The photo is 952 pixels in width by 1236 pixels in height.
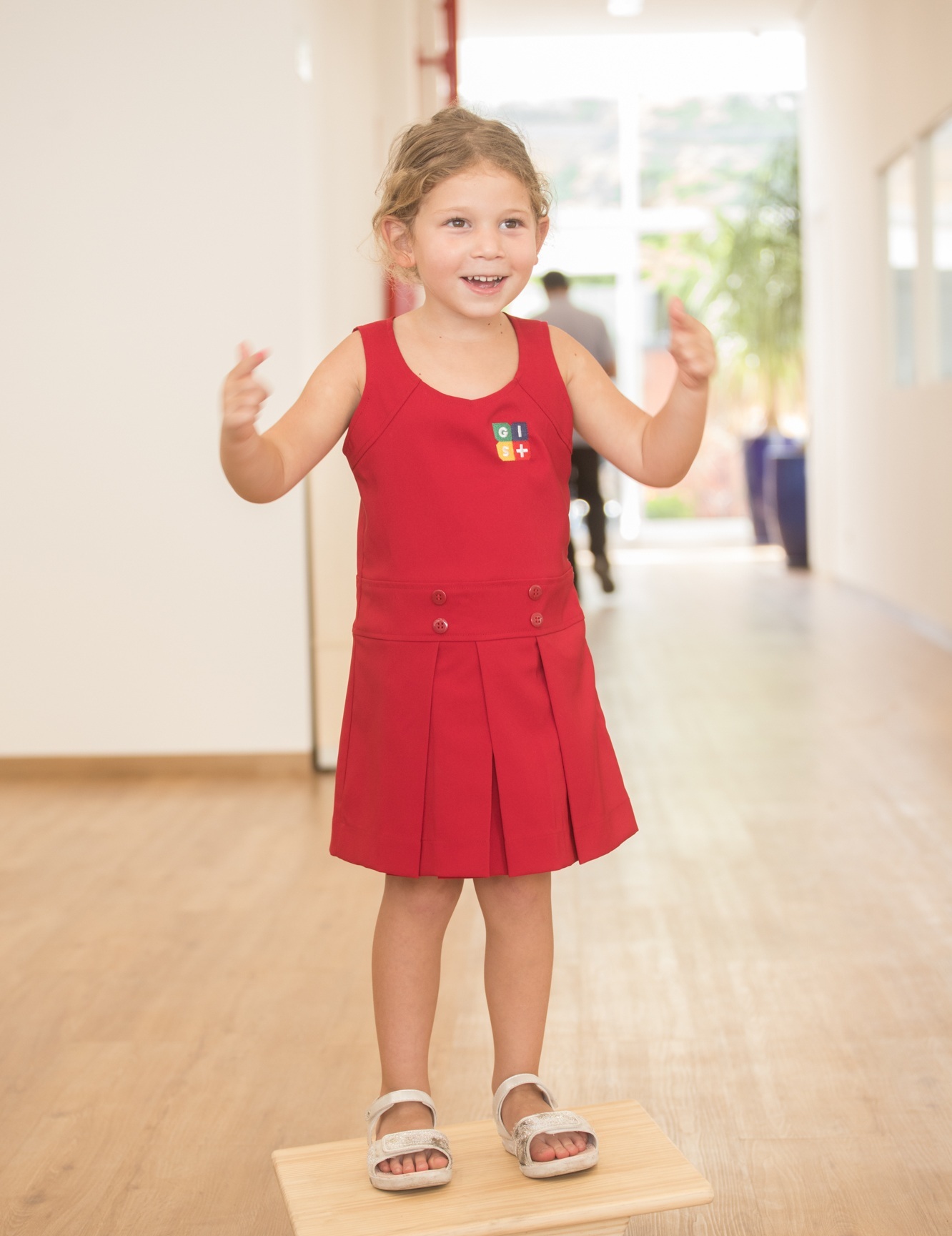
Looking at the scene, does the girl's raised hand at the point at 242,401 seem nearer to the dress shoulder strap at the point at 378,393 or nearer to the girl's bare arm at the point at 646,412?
the dress shoulder strap at the point at 378,393

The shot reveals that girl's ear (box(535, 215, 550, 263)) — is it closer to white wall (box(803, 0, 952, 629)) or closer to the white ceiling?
white wall (box(803, 0, 952, 629))

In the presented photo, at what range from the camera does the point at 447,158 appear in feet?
4.55

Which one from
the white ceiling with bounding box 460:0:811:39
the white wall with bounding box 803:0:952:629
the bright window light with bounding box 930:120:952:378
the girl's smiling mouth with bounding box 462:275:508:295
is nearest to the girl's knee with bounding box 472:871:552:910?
the girl's smiling mouth with bounding box 462:275:508:295

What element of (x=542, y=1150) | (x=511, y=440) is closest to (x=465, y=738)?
(x=511, y=440)

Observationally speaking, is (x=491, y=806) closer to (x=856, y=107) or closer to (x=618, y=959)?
(x=618, y=959)

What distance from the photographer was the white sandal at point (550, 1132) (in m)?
1.34

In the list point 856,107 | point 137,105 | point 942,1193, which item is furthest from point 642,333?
point 942,1193

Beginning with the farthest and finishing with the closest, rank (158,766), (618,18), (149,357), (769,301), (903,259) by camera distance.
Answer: (769,301)
(618,18)
(903,259)
(158,766)
(149,357)

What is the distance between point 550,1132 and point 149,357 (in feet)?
8.55

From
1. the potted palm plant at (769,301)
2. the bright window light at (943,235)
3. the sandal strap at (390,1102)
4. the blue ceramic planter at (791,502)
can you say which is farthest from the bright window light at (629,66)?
the sandal strap at (390,1102)

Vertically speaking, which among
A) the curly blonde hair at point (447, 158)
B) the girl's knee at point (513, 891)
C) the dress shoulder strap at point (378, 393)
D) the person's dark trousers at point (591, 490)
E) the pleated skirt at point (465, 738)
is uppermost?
the person's dark trousers at point (591, 490)

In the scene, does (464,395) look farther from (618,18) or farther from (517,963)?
(618,18)

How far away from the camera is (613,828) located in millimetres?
1467

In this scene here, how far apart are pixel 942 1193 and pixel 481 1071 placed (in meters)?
0.60
